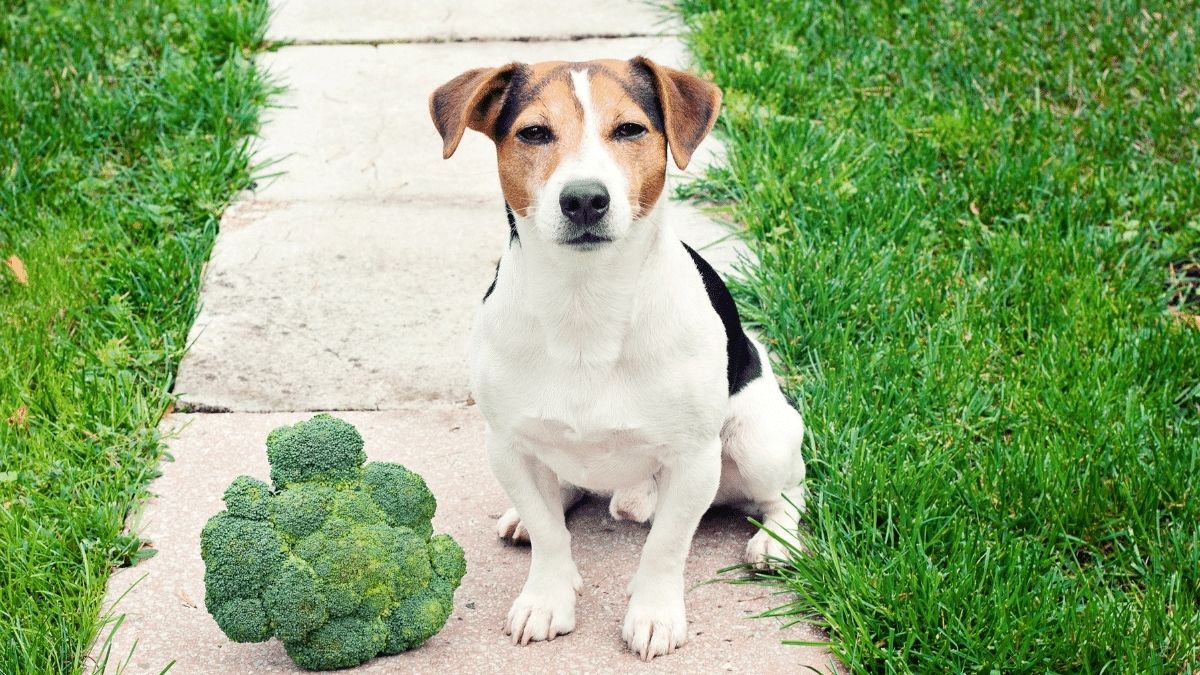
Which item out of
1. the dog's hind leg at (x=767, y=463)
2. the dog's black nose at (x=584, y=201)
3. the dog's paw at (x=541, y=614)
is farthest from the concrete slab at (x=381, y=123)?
the dog's black nose at (x=584, y=201)

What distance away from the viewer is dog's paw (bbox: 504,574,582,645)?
348 cm

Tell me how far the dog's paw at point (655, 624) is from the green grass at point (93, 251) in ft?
4.86

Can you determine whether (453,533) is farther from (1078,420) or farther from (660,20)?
(660,20)

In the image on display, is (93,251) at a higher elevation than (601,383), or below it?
below

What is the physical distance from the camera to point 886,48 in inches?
268

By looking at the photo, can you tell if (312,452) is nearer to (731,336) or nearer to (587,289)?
(587,289)

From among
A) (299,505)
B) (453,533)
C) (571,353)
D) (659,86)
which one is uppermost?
(659,86)

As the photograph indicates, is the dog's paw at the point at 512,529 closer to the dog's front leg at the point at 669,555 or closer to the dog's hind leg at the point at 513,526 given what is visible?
the dog's hind leg at the point at 513,526

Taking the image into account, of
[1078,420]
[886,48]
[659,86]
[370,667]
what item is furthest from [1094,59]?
[370,667]

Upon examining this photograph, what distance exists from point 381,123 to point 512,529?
10.8ft

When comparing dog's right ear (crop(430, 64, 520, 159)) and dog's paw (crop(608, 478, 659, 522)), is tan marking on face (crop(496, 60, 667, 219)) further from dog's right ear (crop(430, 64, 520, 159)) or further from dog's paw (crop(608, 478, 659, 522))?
dog's paw (crop(608, 478, 659, 522))

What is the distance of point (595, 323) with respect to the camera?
321cm

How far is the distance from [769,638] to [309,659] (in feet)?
4.09

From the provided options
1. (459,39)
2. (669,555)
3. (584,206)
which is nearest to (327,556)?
(669,555)
